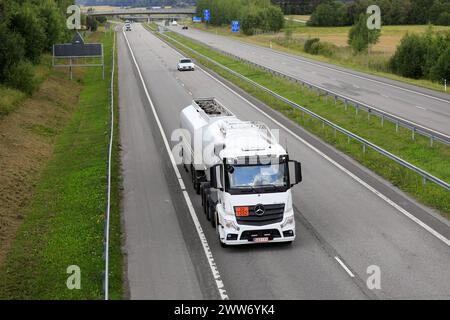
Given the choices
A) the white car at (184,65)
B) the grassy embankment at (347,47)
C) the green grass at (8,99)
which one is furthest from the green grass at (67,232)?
the grassy embankment at (347,47)

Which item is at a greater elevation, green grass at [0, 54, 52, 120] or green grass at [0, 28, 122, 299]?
green grass at [0, 54, 52, 120]

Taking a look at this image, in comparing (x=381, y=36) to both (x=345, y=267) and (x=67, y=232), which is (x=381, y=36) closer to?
(x=67, y=232)

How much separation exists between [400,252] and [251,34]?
12864cm

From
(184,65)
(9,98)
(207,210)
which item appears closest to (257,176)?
(207,210)

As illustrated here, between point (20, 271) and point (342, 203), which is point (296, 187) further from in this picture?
point (20, 271)

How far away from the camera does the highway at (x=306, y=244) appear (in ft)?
50.0

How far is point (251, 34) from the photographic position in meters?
143

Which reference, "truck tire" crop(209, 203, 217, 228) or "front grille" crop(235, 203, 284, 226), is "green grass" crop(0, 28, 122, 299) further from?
"front grille" crop(235, 203, 284, 226)

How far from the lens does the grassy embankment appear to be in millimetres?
69375

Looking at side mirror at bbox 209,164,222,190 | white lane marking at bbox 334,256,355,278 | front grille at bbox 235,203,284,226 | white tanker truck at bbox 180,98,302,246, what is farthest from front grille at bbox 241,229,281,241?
white lane marking at bbox 334,256,355,278

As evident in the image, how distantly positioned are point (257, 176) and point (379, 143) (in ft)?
48.3

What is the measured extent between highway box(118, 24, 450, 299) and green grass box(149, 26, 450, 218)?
0.69 meters

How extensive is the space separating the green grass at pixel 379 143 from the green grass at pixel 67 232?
10.00m

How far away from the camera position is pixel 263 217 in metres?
17.5
